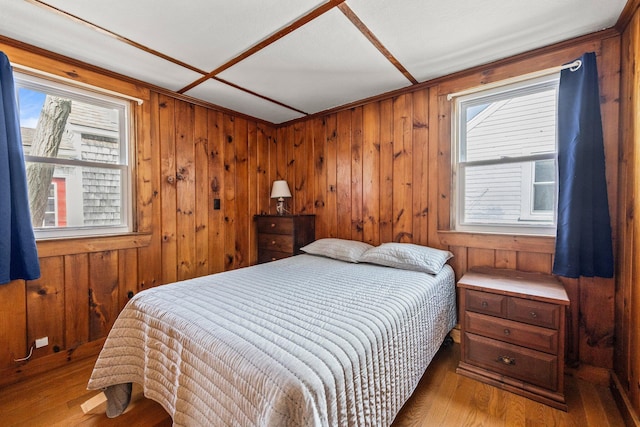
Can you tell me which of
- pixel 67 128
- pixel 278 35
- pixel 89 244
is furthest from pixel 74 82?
pixel 278 35

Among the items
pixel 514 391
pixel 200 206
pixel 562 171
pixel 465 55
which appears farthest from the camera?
pixel 200 206

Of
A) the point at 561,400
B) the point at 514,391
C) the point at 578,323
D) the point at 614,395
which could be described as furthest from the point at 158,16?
the point at 614,395

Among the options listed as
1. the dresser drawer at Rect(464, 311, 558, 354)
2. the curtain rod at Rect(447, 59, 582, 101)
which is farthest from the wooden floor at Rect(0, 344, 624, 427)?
the curtain rod at Rect(447, 59, 582, 101)

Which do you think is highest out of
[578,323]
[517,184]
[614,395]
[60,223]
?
[517,184]

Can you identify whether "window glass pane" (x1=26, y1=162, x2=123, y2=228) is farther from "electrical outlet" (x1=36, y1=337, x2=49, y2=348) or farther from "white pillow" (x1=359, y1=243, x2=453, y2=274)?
"white pillow" (x1=359, y1=243, x2=453, y2=274)

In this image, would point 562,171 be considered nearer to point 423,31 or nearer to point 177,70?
point 423,31

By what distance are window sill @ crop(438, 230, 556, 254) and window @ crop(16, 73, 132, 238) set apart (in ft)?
9.27

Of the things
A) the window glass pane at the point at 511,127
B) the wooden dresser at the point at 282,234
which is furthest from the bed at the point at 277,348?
the window glass pane at the point at 511,127

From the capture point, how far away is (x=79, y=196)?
7.27 ft

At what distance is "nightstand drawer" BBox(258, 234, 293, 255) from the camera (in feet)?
10.1

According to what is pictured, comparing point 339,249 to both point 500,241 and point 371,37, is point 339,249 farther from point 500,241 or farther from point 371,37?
point 371,37

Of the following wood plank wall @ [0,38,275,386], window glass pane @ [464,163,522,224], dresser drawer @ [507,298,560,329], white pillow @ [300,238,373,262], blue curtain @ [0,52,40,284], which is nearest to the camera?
dresser drawer @ [507,298,560,329]

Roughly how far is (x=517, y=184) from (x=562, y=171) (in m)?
0.35

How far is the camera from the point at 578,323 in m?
1.89
